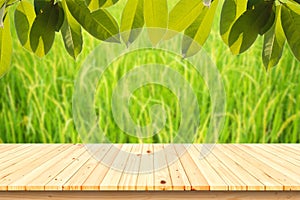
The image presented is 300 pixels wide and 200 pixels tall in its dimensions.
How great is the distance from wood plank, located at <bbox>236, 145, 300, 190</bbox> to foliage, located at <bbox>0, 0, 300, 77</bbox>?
113 cm

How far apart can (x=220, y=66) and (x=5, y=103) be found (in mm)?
1615

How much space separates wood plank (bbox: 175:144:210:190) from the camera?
151 cm

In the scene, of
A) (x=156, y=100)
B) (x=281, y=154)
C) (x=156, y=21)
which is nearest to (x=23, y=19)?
(x=156, y=21)

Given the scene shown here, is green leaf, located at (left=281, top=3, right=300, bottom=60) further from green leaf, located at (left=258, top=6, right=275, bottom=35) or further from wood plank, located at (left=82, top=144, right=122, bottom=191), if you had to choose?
wood plank, located at (left=82, top=144, right=122, bottom=191)

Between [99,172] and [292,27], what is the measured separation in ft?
4.45

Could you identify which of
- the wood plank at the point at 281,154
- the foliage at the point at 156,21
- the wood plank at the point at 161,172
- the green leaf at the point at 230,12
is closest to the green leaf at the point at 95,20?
the foliage at the point at 156,21

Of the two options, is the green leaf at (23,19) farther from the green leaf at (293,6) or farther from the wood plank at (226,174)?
the wood plank at (226,174)

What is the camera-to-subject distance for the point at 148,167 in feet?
6.06

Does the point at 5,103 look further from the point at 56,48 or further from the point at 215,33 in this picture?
the point at 215,33

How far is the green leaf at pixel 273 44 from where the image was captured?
0.53 metres

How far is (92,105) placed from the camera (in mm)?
3213

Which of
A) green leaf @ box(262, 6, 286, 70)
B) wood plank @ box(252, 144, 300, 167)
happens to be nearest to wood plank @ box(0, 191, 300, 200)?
wood plank @ box(252, 144, 300, 167)

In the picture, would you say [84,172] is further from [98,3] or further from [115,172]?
[98,3]

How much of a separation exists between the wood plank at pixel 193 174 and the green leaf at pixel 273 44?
3.35 feet
